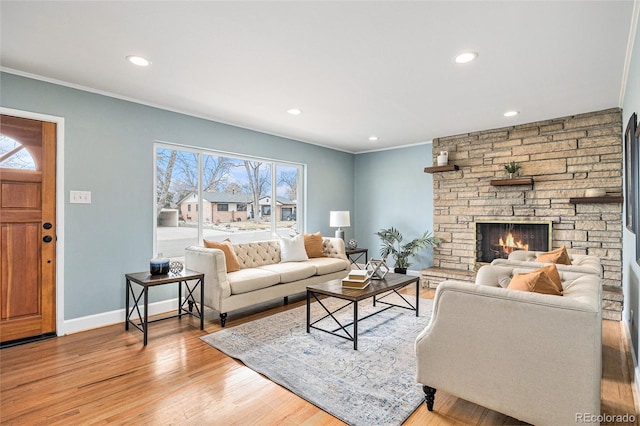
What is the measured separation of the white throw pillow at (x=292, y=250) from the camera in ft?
15.3

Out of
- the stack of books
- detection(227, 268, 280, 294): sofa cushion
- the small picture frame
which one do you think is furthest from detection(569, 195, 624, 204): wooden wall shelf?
detection(227, 268, 280, 294): sofa cushion

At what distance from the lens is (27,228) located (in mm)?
3016

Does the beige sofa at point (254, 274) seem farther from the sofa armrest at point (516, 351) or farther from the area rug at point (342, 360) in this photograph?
the sofa armrest at point (516, 351)

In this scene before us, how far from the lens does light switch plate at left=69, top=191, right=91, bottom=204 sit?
10.6 ft

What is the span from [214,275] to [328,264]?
166cm

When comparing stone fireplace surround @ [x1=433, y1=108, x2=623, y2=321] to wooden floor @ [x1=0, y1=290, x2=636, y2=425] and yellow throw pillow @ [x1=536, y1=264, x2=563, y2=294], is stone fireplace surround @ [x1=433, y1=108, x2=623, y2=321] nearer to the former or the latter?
wooden floor @ [x1=0, y1=290, x2=636, y2=425]

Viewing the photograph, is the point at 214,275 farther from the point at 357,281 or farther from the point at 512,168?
the point at 512,168

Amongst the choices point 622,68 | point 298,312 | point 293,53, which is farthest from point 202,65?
point 622,68

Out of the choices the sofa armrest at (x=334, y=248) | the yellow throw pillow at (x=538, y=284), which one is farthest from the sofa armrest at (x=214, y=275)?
the yellow throw pillow at (x=538, y=284)

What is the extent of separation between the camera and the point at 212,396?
2146 mm

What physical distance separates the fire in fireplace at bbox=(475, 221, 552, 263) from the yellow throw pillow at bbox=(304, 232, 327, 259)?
232cm

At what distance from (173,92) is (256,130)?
1.64m

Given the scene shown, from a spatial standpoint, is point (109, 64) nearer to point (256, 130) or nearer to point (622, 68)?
point (256, 130)

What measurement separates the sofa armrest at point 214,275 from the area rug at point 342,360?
0.38 m
